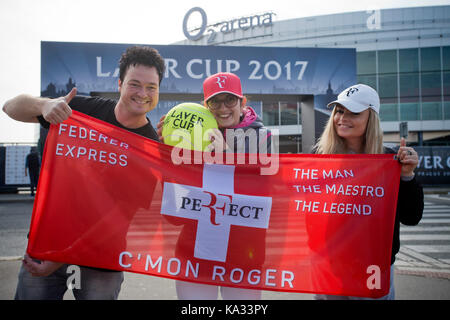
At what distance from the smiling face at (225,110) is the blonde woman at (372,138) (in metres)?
0.72

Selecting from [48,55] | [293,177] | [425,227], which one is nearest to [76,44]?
[48,55]

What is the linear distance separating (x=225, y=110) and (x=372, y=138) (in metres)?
1.07

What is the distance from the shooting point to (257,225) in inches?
88.2

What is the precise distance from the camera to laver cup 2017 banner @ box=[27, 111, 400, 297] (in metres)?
2.15

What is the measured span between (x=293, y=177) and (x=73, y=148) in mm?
1612

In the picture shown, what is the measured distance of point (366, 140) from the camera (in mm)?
2252

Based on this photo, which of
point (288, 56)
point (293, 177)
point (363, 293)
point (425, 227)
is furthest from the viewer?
point (288, 56)

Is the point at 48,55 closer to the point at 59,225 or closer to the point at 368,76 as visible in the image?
the point at 59,225

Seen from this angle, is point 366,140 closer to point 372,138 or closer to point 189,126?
point 372,138

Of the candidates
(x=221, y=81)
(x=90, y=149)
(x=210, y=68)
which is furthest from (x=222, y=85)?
(x=210, y=68)

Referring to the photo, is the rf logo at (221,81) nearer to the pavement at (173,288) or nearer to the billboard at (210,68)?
the pavement at (173,288)

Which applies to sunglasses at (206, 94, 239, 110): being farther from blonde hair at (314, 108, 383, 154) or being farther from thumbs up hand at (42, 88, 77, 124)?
thumbs up hand at (42, 88, 77, 124)

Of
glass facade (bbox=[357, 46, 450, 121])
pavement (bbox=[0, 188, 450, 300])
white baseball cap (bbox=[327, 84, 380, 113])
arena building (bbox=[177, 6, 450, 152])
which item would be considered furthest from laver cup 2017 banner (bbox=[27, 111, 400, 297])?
glass facade (bbox=[357, 46, 450, 121])

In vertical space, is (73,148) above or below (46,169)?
above
